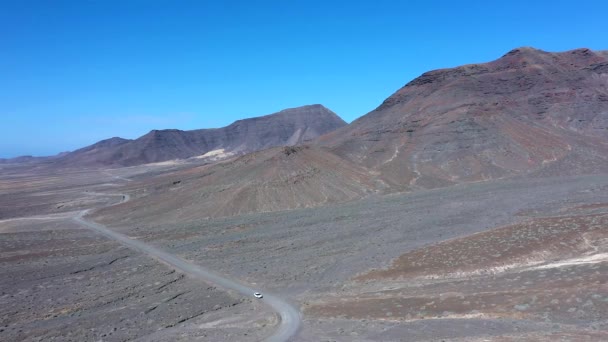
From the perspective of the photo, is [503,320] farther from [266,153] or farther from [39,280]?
[266,153]

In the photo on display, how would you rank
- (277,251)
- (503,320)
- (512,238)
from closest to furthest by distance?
(503,320) < (512,238) < (277,251)

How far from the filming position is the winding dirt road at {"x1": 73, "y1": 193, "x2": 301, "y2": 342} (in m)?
19.3

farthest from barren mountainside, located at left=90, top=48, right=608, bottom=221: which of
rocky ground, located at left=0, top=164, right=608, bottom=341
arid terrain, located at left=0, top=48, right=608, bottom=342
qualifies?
rocky ground, located at left=0, top=164, right=608, bottom=341

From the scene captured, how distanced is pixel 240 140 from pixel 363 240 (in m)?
158

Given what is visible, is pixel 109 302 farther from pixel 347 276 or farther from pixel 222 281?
pixel 347 276

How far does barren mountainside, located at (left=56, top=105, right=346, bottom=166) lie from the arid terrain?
90.1 meters

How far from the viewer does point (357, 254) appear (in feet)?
102

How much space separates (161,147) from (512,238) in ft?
582

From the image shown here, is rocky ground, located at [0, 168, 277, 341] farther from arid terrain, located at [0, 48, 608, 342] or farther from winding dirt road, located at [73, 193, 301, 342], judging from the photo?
winding dirt road, located at [73, 193, 301, 342]

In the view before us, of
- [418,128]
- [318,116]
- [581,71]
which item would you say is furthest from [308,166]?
[318,116]

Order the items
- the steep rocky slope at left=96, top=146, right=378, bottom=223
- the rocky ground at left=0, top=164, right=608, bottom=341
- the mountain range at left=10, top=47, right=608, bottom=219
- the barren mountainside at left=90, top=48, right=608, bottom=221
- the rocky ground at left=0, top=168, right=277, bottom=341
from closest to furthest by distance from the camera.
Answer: the rocky ground at left=0, top=164, right=608, bottom=341
the rocky ground at left=0, top=168, right=277, bottom=341
the steep rocky slope at left=96, top=146, right=378, bottom=223
the barren mountainside at left=90, top=48, right=608, bottom=221
the mountain range at left=10, top=47, right=608, bottom=219

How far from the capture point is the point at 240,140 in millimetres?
189250

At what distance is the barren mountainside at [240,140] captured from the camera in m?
178

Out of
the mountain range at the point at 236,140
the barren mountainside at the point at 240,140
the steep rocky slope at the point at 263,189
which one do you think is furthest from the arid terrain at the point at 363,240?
the barren mountainside at the point at 240,140
